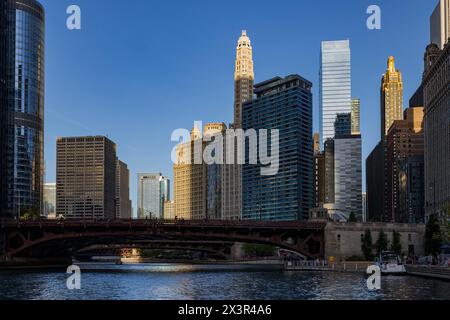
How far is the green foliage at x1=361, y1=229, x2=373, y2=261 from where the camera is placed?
5261 inches

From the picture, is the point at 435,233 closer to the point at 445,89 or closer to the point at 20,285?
the point at 445,89

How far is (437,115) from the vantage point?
184 metres

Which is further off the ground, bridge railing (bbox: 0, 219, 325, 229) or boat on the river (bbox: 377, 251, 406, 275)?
bridge railing (bbox: 0, 219, 325, 229)

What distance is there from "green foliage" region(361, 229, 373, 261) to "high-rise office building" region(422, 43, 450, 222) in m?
33.8

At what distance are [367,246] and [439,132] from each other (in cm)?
6027

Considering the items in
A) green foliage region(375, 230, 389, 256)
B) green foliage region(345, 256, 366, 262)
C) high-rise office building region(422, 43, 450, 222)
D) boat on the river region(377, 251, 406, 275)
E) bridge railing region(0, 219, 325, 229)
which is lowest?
green foliage region(345, 256, 366, 262)

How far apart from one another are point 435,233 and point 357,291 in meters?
60.3

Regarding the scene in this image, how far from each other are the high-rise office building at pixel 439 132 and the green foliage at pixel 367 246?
3377 centimetres

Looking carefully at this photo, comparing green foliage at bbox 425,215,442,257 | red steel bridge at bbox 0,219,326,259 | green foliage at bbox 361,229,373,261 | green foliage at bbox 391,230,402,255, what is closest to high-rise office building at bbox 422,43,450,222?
green foliage at bbox 391,230,402,255

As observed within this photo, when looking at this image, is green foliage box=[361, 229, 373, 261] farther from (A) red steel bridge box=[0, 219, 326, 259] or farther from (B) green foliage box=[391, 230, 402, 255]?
(A) red steel bridge box=[0, 219, 326, 259]

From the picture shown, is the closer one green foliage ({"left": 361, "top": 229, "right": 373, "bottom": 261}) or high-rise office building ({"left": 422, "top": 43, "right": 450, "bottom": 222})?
green foliage ({"left": 361, "top": 229, "right": 373, "bottom": 261})

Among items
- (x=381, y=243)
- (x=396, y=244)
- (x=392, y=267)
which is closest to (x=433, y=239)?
(x=381, y=243)
